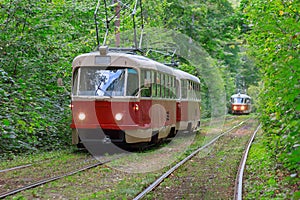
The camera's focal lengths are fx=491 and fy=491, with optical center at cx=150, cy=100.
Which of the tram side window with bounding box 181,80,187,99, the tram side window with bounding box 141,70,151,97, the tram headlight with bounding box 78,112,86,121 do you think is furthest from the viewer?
the tram side window with bounding box 181,80,187,99

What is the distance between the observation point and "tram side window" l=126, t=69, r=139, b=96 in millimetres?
14562

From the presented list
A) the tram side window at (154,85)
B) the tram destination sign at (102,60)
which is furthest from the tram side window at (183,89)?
the tram destination sign at (102,60)

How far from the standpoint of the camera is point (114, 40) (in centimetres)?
2494

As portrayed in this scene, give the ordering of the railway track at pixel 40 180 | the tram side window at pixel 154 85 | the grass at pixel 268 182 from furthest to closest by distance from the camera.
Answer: the tram side window at pixel 154 85 < the railway track at pixel 40 180 < the grass at pixel 268 182

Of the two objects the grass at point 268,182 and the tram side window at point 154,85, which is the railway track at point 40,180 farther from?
the grass at point 268,182

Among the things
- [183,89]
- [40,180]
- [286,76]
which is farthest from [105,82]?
[286,76]

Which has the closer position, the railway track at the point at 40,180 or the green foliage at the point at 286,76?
the green foliage at the point at 286,76

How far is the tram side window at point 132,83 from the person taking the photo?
573 inches

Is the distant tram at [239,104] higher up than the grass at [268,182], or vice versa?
the distant tram at [239,104]

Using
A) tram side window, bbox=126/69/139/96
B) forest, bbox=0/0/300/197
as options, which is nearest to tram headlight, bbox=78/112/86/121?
forest, bbox=0/0/300/197

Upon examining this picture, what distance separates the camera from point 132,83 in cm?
1469

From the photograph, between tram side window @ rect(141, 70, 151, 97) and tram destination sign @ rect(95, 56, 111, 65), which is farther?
tram side window @ rect(141, 70, 151, 97)

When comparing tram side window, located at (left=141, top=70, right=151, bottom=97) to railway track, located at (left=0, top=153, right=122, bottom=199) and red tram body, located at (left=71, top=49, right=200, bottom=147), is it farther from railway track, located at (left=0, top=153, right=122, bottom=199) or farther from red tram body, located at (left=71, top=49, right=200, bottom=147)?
railway track, located at (left=0, top=153, right=122, bottom=199)

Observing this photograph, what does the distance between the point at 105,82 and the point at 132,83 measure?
81 centimetres
